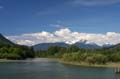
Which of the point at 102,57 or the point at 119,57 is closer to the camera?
the point at 102,57

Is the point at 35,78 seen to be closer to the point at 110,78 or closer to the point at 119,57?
the point at 110,78

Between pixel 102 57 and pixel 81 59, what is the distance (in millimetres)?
19757

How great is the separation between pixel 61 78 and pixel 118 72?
34.3 meters

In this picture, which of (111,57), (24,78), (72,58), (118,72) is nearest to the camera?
(24,78)

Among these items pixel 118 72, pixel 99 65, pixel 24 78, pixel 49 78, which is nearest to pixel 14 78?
pixel 24 78

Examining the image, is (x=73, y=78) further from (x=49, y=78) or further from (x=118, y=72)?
(x=118, y=72)

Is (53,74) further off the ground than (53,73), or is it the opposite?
(53,73)

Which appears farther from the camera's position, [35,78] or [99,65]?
[99,65]

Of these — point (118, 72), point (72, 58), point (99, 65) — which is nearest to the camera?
point (118, 72)

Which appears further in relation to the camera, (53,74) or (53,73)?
(53,73)

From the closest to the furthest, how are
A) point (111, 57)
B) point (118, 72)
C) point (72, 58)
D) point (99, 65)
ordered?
1. point (118, 72)
2. point (99, 65)
3. point (111, 57)
4. point (72, 58)

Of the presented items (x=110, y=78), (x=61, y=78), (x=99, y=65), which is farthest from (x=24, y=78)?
(x=99, y=65)

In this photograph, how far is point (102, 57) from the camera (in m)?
166

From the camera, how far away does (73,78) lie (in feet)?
272
